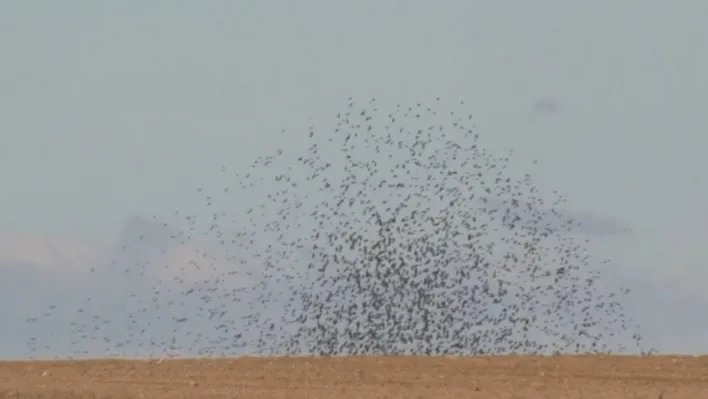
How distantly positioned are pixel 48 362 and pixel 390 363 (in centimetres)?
844

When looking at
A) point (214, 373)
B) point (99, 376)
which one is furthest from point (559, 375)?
point (99, 376)

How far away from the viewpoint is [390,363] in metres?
31.0

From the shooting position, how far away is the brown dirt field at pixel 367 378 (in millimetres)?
26547

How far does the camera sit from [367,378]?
29.0m

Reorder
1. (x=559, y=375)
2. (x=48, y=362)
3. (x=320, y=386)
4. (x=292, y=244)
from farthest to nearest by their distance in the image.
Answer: (x=48, y=362)
(x=292, y=244)
(x=559, y=375)
(x=320, y=386)

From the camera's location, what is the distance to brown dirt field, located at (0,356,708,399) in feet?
87.1

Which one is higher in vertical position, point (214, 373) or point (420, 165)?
point (420, 165)

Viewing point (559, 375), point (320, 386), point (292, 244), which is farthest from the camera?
point (292, 244)

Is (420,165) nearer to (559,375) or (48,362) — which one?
(559,375)

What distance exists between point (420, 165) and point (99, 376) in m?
8.16

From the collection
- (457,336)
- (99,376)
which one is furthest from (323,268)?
(99,376)

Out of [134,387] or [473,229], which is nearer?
[134,387]

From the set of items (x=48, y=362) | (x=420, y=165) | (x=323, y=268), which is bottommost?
(x=48, y=362)

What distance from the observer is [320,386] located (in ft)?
90.4
